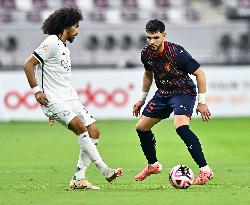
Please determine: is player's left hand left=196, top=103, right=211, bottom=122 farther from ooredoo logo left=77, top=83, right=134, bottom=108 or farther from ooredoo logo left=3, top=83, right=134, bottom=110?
ooredoo logo left=77, top=83, right=134, bottom=108

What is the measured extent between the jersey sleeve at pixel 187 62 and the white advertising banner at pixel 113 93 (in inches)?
644

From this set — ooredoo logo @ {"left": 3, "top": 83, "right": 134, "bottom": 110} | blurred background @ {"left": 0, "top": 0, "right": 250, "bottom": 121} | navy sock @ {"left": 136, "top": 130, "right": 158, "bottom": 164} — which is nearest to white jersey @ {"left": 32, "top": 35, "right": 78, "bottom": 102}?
navy sock @ {"left": 136, "top": 130, "right": 158, "bottom": 164}

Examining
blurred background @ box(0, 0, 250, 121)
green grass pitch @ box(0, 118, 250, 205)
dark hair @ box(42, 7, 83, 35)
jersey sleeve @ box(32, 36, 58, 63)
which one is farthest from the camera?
blurred background @ box(0, 0, 250, 121)

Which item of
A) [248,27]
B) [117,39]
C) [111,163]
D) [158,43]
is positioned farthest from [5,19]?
[158,43]

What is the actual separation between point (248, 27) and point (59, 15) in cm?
3197

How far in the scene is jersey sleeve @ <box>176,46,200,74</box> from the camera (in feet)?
41.3

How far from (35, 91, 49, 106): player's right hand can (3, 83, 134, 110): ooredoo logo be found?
17023 millimetres

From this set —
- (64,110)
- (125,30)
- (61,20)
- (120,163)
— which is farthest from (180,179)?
(125,30)

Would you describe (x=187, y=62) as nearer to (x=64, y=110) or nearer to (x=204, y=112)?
(x=204, y=112)

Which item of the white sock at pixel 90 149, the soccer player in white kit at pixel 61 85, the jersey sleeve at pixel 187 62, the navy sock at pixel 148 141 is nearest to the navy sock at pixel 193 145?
the jersey sleeve at pixel 187 62

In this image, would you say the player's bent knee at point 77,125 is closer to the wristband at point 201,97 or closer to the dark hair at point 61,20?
the dark hair at point 61,20

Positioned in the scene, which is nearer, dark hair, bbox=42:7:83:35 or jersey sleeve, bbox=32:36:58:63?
jersey sleeve, bbox=32:36:58:63

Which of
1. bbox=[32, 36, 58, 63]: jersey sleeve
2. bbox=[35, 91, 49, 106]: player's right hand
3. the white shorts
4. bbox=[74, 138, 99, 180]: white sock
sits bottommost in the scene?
bbox=[74, 138, 99, 180]: white sock

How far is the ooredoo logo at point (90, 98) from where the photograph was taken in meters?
29.1
